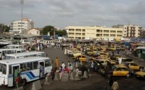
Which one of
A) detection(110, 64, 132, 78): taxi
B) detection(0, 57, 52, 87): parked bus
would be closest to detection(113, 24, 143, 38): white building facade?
detection(110, 64, 132, 78): taxi

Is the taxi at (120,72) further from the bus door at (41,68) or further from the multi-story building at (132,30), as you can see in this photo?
the multi-story building at (132,30)

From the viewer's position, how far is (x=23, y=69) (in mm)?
17578

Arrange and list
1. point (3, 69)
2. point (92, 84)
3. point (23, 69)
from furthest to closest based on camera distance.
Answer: point (92, 84) < point (23, 69) < point (3, 69)

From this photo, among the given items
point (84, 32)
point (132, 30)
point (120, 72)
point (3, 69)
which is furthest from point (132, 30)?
point (3, 69)

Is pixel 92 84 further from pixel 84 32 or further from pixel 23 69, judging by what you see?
pixel 84 32

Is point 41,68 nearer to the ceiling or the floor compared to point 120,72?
nearer to the ceiling

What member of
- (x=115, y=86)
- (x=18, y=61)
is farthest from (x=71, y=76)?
(x=115, y=86)

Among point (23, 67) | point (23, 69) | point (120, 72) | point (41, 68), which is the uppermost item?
point (23, 67)

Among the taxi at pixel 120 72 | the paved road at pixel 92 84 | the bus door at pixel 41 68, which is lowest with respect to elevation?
the paved road at pixel 92 84

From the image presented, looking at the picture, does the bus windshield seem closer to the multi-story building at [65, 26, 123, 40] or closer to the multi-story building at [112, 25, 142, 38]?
the multi-story building at [65, 26, 123, 40]

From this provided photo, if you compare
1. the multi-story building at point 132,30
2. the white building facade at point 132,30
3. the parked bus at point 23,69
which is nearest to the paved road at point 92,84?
the parked bus at point 23,69

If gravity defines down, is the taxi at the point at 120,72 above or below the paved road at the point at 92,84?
above

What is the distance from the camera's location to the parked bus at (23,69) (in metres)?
16.2

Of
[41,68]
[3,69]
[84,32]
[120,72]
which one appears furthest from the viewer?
[84,32]
